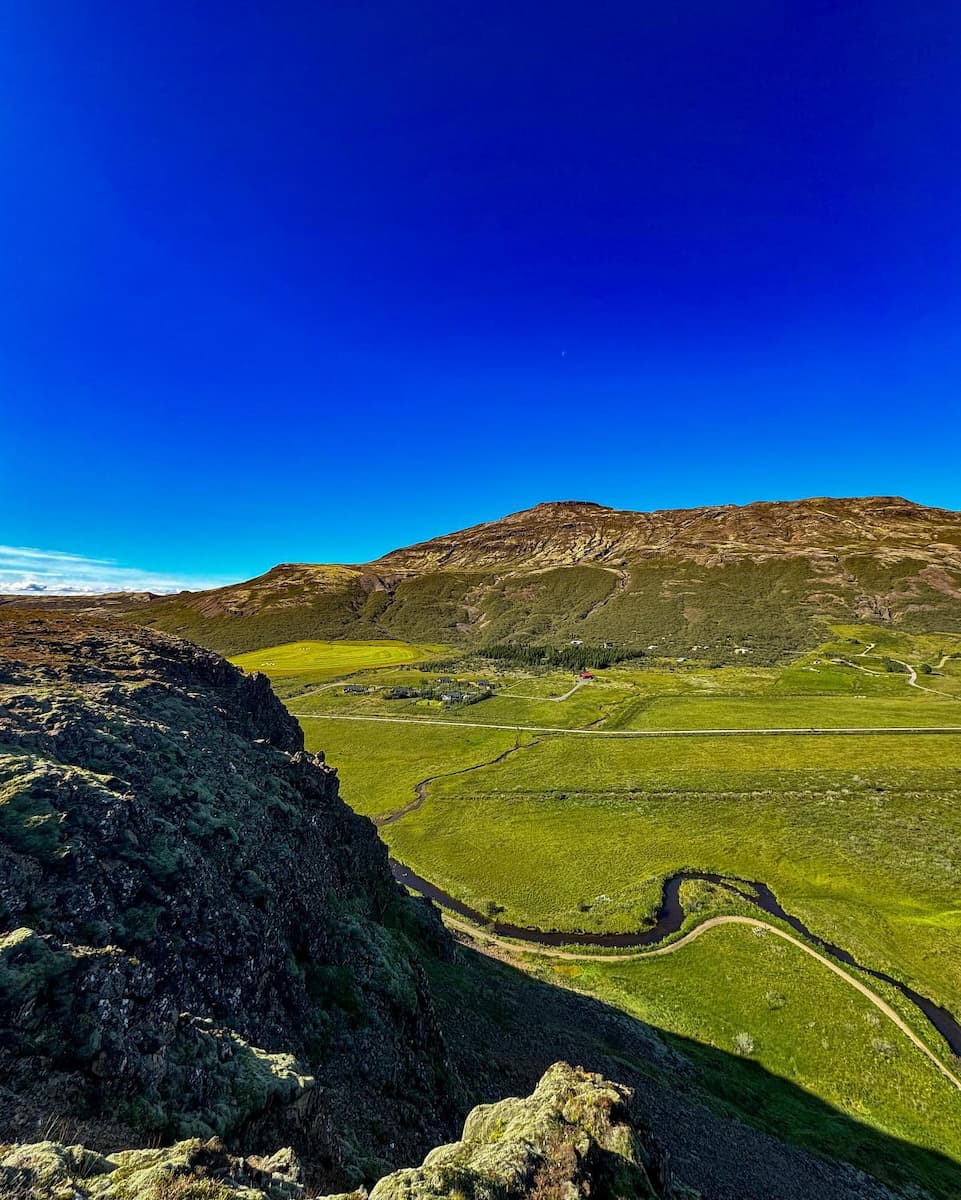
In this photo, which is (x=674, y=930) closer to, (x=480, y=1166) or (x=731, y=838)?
(x=731, y=838)

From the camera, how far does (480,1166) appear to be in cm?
1277

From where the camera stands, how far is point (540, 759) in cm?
10550

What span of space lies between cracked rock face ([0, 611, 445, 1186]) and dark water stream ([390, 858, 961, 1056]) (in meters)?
24.8

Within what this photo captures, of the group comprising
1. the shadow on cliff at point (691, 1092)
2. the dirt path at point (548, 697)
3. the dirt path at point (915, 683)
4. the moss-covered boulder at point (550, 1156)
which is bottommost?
the shadow on cliff at point (691, 1092)

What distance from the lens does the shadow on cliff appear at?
2466cm

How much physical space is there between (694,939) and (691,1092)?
71.4ft

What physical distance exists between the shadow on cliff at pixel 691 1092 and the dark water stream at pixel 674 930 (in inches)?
505

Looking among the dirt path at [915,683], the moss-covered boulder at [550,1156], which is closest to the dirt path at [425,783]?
the moss-covered boulder at [550,1156]

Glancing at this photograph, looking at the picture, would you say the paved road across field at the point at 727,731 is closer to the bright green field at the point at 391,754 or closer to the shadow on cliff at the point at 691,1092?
Answer: the bright green field at the point at 391,754

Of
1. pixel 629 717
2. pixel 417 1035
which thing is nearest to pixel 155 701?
pixel 417 1035

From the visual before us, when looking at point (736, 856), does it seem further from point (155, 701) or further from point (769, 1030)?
point (155, 701)

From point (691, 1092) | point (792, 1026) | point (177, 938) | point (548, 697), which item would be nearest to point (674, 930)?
point (792, 1026)

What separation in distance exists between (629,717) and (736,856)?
224ft

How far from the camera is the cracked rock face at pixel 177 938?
44.2ft
